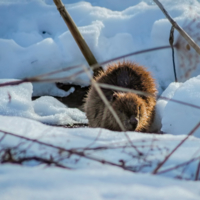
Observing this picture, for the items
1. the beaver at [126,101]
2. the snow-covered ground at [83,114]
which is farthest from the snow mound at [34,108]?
the beaver at [126,101]

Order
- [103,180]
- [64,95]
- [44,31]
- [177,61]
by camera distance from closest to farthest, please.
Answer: [103,180]
[177,61]
[64,95]
[44,31]

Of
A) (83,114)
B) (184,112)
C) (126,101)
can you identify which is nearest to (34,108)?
(83,114)

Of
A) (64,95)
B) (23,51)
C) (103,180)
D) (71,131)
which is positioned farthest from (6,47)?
(103,180)

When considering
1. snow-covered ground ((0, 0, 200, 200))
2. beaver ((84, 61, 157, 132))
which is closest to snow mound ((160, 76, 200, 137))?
snow-covered ground ((0, 0, 200, 200))

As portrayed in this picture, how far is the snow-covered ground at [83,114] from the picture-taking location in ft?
2.78

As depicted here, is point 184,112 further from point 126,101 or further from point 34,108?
point 34,108

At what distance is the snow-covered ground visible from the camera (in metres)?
0.85

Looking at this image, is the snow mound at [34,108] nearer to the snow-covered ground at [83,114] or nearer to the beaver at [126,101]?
the snow-covered ground at [83,114]

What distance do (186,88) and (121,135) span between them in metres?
Result: 1.09

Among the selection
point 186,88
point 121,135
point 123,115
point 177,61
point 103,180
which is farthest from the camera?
point 177,61

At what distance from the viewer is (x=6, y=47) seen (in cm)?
370

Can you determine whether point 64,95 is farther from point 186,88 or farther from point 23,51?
point 186,88

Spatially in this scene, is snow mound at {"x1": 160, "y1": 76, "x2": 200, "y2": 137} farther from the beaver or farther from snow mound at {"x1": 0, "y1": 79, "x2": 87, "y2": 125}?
snow mound at {"x1": 0, "y1": 79, "x2": 87, "y2": 125}

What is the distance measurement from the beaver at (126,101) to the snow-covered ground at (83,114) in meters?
0.18
